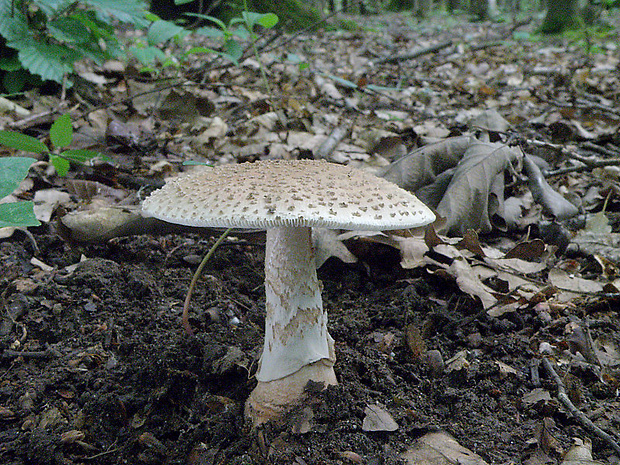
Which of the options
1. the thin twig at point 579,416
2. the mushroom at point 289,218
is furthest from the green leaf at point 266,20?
the thin twig at point 579,416

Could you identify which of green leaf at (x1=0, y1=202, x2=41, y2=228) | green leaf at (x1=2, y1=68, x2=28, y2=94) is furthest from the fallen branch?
green leaf at (x1=0, y1=202, x2=41, y2=228)

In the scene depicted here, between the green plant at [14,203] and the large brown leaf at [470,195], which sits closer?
the green plant at [14,203]

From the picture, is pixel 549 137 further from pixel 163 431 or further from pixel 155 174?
pixel 163 431

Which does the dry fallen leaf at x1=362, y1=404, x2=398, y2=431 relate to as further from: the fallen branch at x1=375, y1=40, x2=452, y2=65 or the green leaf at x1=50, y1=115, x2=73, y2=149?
the fallen branch at x1=375, y1=40, x2=452, y2=65

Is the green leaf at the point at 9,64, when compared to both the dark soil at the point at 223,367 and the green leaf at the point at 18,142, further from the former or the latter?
the green leaf at the point at 18,142

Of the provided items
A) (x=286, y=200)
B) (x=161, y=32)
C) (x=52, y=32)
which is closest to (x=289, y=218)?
(x=286, y=200)

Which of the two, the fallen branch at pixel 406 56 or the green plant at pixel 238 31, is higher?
the green plant at pixel 238 31
